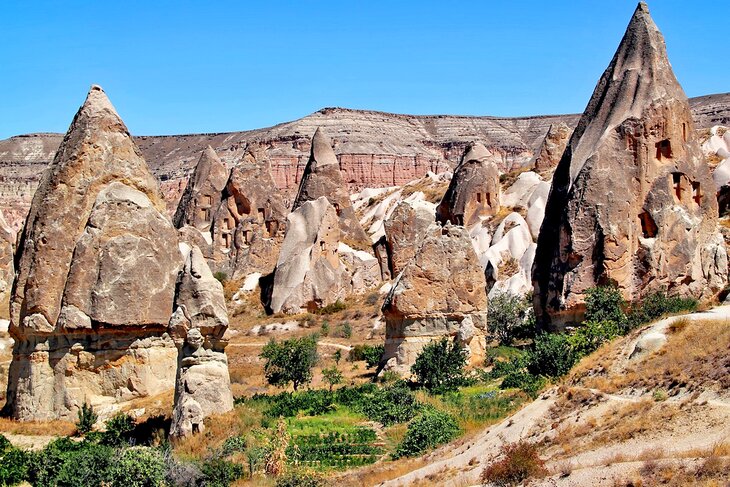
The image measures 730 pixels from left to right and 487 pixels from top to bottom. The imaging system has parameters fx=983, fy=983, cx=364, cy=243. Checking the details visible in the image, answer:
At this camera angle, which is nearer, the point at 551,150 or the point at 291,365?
the point at 291,365

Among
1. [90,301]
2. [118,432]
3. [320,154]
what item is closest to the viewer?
[118,432]

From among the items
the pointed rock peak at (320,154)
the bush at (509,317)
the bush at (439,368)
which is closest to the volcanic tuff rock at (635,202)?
the bush at (439,368)

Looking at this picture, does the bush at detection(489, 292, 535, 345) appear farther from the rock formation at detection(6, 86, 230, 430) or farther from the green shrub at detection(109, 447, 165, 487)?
the green shrub at detection(109, 447, 165, 487)

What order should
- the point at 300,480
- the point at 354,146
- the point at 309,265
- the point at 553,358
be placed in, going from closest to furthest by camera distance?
the point at 300,480, the point at 553,358, the point at 309,265, the point at 354,146

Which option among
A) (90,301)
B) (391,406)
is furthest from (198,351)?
(90,301)

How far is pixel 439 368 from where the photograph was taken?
57.3 ft

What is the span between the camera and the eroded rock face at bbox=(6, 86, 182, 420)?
1684 cm

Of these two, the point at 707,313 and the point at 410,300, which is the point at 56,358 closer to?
the point at 410,300

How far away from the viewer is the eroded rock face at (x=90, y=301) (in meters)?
16.8

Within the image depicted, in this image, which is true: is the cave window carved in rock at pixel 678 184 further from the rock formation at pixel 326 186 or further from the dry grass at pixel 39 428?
the rock formation at pixel 326 186

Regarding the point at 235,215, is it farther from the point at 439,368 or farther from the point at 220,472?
the point at 220,472

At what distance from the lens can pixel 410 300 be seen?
19.8 m

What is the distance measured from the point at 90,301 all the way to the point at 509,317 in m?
13.2

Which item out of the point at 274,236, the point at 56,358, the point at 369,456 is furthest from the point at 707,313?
the point at 274,236
